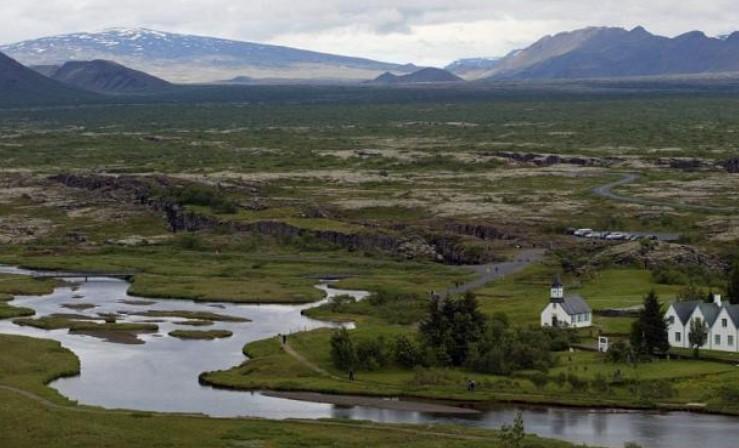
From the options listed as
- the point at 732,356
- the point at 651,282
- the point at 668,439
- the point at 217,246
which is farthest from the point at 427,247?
the point at 668,439

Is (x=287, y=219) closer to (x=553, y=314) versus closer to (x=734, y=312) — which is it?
(x=553, y=314)

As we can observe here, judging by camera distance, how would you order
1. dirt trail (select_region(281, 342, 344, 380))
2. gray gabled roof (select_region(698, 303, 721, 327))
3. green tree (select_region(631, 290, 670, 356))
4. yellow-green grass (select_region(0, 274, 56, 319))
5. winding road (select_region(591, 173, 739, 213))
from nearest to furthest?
dirt trail (select_region(281, 342, 344, 380)), green tree (select_region(631, 290, 670, 356)), gray gabled roof (select_region(698, 303, 721, 327)), yellow-green grass (select_region(0, 274, 56, 319)), winding road (select_region(591, 173, 739, 213))

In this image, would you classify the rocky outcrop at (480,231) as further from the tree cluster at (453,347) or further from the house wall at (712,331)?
the tree cluster at (453,347)

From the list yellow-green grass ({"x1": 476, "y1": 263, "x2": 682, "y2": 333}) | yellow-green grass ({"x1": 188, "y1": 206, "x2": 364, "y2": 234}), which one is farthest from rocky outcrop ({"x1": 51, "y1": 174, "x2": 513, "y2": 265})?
yellow-green grass ({"x1": 476, "y1": 263, "x2": 682, "y2": 333})

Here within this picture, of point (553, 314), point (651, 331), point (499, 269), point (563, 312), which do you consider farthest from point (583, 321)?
point (499, 269)

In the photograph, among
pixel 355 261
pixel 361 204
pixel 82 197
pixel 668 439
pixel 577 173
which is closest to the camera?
pixel 668 439

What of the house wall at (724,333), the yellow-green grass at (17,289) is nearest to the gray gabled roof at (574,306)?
Answer: the house wall at (724,333)

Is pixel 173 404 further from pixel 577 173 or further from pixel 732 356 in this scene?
pixel 577 173

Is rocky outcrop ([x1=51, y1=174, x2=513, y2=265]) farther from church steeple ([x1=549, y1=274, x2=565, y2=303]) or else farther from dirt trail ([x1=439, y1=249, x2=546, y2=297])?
church steeple ([x1=549, y1=274, x2=565, y2=303])
